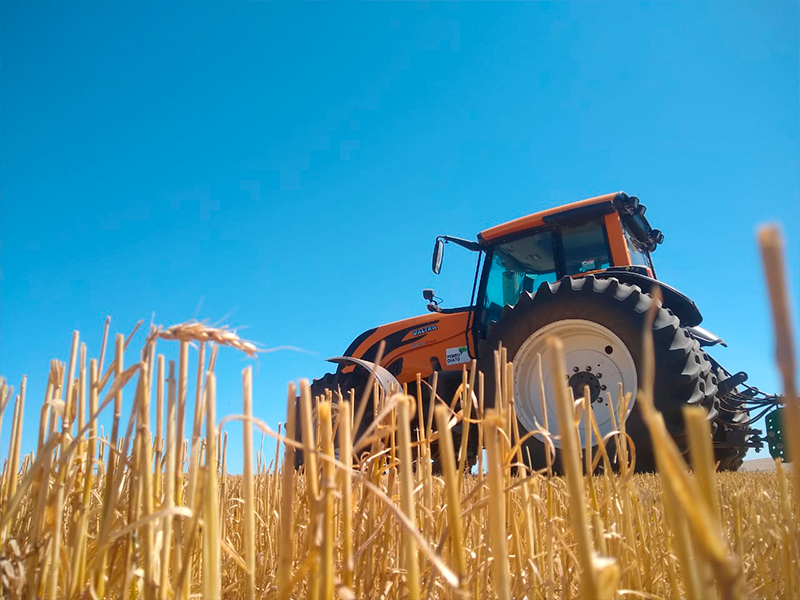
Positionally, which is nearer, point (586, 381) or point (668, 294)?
point (586, 381)

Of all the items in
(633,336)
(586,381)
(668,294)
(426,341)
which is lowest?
(586,381)

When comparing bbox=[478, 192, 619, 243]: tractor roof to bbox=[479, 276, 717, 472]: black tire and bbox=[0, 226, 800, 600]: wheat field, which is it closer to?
bbox=[479, 276, 717, 472]: black tire

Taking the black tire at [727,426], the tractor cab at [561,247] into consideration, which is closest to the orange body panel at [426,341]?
the tractor cab at [561,247]

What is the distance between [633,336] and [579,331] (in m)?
0.35

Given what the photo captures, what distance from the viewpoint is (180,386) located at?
0.66 meters

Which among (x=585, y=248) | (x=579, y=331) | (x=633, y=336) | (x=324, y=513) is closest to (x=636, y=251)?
(x=585, y=248)

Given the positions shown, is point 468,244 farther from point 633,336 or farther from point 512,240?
point 633,336

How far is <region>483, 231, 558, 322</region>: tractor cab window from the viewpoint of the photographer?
3.96 metres

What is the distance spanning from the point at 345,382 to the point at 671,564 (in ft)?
11.7

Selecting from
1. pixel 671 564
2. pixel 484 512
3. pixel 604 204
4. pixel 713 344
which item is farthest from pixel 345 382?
pixel 671 564

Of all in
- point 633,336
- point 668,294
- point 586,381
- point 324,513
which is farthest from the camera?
point 668,294

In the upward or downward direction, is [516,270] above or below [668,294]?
above

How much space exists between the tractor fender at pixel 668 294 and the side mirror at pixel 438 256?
101 cm

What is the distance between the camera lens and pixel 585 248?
381cm
